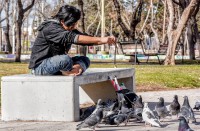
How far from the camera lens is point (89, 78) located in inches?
308

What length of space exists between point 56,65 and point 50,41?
0.37m

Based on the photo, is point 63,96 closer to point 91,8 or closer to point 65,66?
point 65,66

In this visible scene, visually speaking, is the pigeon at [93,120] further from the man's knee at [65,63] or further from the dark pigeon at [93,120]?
the man's knee at [65,63]

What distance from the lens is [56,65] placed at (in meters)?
7.63

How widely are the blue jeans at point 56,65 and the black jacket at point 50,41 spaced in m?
0.11

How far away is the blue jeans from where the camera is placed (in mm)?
7602

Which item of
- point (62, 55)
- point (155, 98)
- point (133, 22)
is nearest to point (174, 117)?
point (62, 55)

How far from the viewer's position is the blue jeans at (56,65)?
7.60m

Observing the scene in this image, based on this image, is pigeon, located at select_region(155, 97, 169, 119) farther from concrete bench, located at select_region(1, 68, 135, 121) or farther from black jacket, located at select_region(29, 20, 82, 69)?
black jacket, located at select_region(29, 20, 82, 69)

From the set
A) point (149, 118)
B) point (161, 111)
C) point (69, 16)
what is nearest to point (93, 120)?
point (149, 118)

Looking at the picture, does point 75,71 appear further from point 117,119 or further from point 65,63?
point 117,119

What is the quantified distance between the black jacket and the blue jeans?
0.11 metres

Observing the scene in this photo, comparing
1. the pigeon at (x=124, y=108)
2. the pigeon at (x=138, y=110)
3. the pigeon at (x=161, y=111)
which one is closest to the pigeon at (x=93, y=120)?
the pigeon at (x=124, y=108)

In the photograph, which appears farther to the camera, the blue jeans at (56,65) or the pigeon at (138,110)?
the blue jeans at (56,65)
